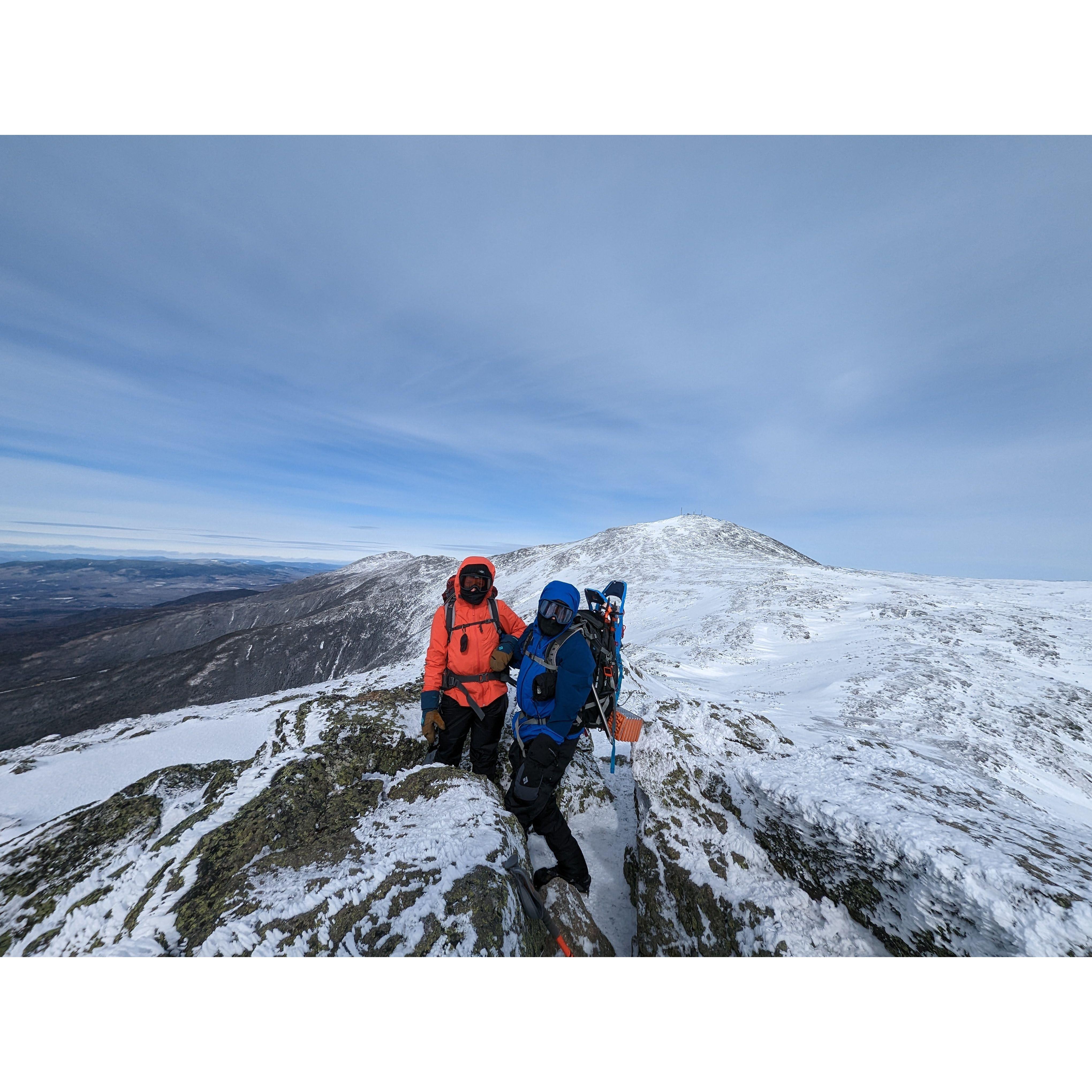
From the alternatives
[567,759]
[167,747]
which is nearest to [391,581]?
[167,747]

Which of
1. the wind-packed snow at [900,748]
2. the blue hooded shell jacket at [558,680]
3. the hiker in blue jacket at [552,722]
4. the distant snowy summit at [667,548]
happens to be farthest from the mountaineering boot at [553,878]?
the distant snowy summit at [667,548]

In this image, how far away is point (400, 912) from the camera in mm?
4254

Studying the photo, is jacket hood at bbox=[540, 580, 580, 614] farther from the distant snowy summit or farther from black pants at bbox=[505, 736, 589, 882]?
the distant snowy summit

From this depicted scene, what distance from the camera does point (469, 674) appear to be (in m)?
7.51

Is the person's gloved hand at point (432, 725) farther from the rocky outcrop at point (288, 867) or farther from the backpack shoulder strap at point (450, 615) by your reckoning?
the backpack shoulder strap at point (450, 615)

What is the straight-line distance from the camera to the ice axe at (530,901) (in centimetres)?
518

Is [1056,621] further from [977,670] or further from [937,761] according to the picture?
[937,761]

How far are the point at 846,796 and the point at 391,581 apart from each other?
10470 centimetres

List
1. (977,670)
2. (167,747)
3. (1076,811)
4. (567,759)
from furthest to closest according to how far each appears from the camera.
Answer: (977,670) → (1076,811) → (167,747) → (567,759)

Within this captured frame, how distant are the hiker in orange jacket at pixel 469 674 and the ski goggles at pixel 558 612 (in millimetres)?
865

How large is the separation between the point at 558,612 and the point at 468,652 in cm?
200

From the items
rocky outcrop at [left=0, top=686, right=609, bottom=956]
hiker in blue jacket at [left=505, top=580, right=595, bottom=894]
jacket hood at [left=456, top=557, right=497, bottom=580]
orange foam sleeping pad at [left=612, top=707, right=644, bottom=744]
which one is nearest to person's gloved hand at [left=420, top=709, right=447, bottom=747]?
rocky outcrop at [left=0, top=686, right=609, bottom=956]

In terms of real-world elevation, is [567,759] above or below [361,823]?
above

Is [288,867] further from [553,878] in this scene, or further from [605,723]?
[605,723]
